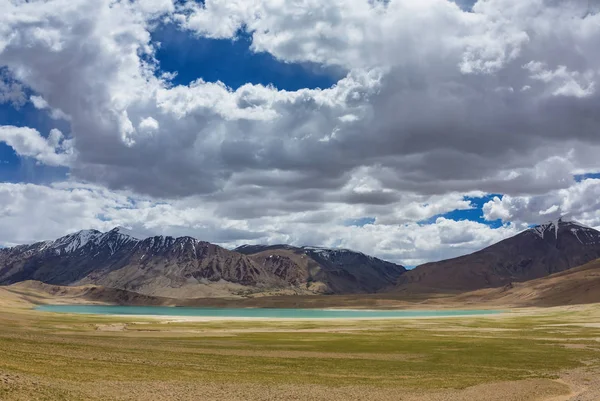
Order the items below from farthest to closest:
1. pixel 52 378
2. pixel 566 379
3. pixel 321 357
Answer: pixel 321 357
pixel 566 379
pixel 52 378

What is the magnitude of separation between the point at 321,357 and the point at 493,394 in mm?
24238

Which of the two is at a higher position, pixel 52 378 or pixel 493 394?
pixel 52 378

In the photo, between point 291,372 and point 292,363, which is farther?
point 292,363

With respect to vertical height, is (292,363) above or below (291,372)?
below

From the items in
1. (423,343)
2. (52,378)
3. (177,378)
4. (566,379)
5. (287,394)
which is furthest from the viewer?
(423,343)

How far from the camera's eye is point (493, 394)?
39.4 metres

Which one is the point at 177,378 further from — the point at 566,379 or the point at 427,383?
the point at 566,379

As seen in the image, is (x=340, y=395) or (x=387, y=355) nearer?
(x=340, y=395)

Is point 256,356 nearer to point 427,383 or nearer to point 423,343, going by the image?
point 427,383

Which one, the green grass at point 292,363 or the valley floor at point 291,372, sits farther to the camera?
the green grass at point 292,363

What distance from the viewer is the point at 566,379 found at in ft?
152

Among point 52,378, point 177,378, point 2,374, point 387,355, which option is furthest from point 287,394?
point 387,355

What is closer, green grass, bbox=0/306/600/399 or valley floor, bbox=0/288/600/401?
valley floor, bbox=0/288/600/401

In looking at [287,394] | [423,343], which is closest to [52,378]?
[287,394]
